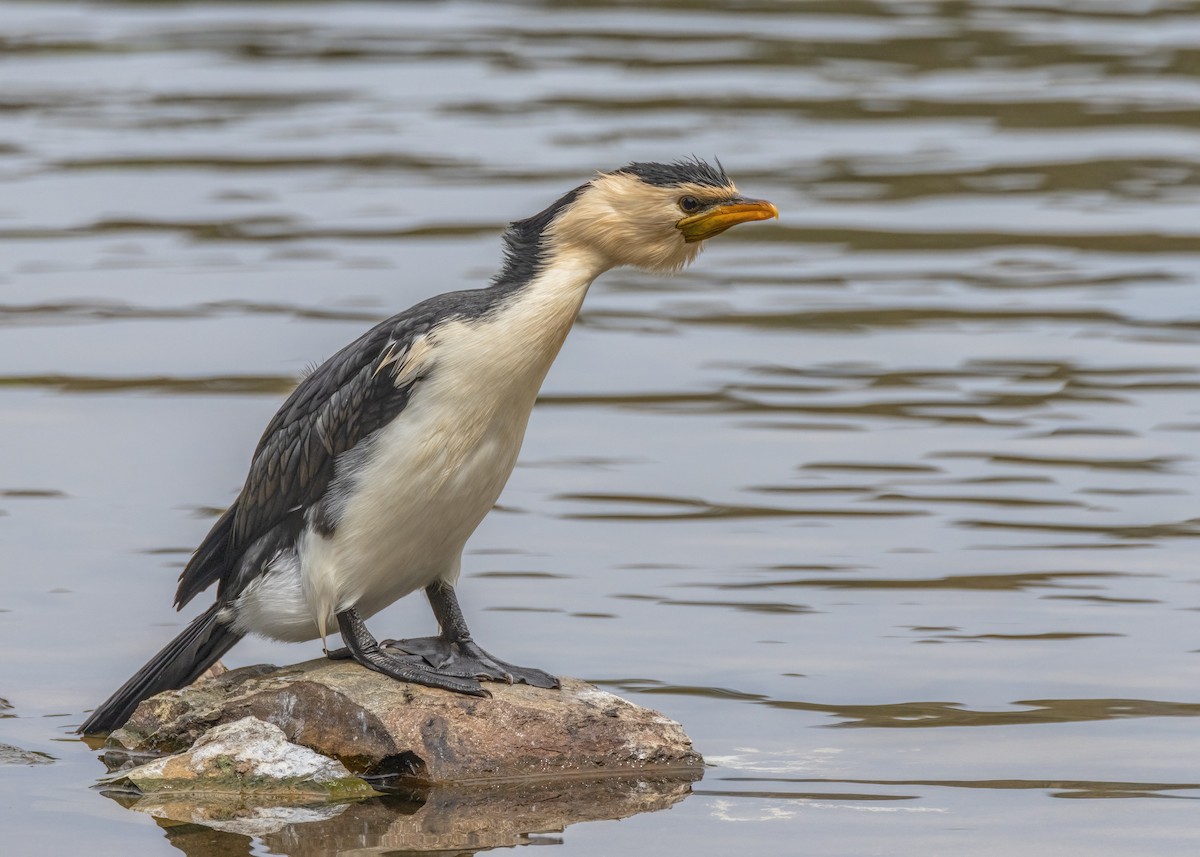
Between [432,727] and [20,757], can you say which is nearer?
[432,727]

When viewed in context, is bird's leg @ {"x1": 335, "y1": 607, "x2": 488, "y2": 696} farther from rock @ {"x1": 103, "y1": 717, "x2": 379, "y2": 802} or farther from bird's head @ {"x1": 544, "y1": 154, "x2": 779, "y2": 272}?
bird's head @ {"x1": 544, "y1": 154, "x2": 779, "y2": 272}

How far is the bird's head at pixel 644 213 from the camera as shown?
6.88 metres

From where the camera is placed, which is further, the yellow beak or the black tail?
the black tail

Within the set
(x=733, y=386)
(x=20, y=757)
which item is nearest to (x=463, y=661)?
(x=20, y=757)

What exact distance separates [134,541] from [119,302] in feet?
14.6

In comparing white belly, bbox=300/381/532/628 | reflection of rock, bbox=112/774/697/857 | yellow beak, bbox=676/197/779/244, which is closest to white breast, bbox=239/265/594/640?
white belly, bbox=300/381/532/628

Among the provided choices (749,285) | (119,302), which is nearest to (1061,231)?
(749,285)

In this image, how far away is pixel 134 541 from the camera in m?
9.70

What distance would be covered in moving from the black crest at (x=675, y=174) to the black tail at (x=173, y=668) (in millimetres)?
2107

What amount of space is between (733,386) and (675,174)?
17.4 ft

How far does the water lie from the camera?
735 centimetres

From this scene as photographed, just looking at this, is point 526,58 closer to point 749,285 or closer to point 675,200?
point 749,285

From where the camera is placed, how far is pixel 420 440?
6875mm

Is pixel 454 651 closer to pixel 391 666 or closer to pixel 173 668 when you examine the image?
pixel 391 666
